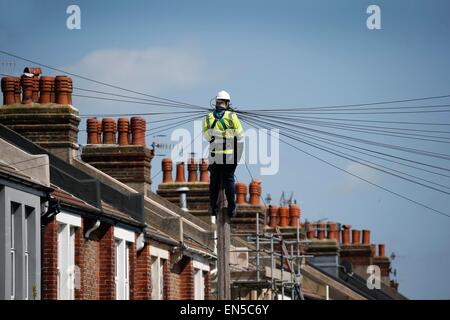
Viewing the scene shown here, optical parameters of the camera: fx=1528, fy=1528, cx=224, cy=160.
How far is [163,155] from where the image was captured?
156ft

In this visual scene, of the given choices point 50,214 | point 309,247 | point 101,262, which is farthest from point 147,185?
point 309,247

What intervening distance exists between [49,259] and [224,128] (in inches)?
274

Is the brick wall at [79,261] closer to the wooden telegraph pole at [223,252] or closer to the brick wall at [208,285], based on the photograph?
the wooden telegraph pole at [223,252]

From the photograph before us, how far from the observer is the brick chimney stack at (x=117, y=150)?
4212 centimetres

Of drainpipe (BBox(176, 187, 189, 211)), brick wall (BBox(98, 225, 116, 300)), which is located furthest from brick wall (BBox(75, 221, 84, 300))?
drainpipe (BBox(176, 187, 189, 211))

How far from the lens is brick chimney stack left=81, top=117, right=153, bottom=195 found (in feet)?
→ 138

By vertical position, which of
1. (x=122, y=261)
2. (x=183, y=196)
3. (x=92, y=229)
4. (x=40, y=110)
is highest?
(x=40, y=110)

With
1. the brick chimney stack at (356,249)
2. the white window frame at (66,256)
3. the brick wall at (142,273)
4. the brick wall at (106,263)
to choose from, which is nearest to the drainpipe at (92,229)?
the white window frame at (66,256)

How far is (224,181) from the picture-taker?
79.5 ft

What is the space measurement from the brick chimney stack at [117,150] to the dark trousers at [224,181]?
58.7 ft

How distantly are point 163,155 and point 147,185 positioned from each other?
4467 millimetres

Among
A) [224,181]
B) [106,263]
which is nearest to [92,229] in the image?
[106,263]

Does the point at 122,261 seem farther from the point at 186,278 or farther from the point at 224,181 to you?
the point at 224,181
